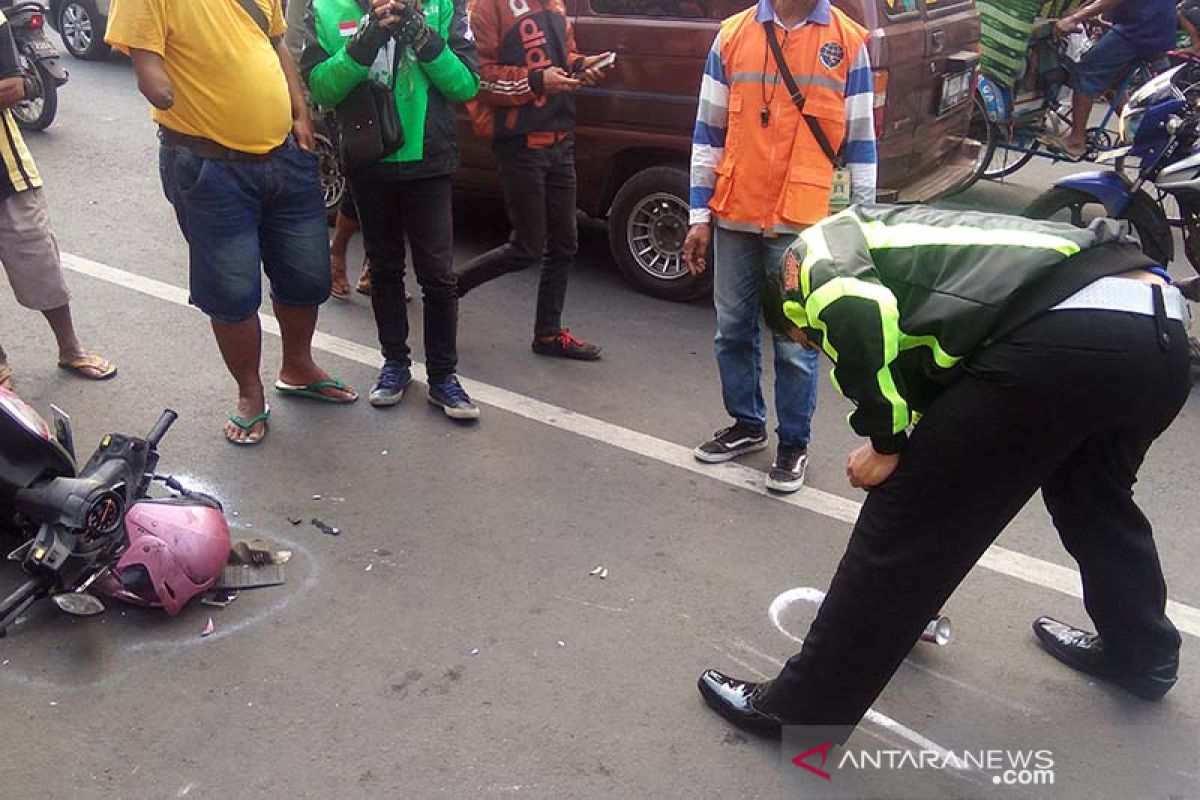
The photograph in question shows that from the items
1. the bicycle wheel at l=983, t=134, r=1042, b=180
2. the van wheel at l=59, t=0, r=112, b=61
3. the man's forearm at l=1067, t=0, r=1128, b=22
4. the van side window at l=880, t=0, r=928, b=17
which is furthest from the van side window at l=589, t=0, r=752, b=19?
the van wheel at l=59, t=0, r=112, b=61

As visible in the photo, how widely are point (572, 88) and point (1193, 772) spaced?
130 inches

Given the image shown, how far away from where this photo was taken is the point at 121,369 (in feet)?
15.5

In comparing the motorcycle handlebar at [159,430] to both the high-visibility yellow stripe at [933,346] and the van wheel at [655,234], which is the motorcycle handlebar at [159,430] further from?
the van wheel at [655,234]

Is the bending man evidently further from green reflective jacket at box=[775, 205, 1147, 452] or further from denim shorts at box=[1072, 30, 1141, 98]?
denim shorts at box=[1072, 30, 1141, 98]

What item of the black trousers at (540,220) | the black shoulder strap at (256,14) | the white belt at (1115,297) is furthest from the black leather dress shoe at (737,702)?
the black shoulder strap at (256,14)

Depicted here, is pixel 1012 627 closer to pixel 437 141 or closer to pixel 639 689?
pixel 639 689

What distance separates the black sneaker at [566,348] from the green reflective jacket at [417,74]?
111cm

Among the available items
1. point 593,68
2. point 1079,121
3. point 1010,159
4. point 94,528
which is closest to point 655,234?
point 593,68

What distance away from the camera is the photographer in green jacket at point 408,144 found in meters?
3.89

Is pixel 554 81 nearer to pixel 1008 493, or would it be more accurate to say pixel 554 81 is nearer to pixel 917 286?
pixel 917 286

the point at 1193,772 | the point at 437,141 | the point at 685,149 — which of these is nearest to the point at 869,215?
the point at 1193,772

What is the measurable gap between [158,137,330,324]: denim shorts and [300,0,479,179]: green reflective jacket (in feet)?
1.04

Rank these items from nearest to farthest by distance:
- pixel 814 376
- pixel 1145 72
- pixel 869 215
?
1. pixel 869 215
2. pixel 814 376
3. pixel 1145 72

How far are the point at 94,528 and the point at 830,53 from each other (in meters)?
2.70
